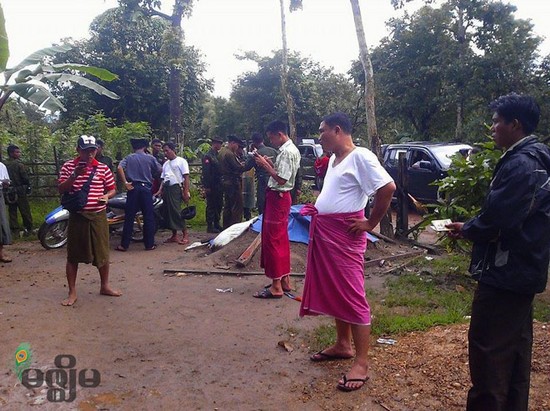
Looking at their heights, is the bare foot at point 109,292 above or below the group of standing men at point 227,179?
below

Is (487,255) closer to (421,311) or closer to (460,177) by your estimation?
(421,311)

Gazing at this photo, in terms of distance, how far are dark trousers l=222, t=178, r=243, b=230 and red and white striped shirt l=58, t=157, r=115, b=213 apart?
14.0 ft

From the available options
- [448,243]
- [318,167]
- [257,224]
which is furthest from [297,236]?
[318,167]

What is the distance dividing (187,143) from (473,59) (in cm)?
1360

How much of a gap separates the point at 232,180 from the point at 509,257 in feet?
23.9

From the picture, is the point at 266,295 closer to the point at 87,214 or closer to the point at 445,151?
the point at 87,214

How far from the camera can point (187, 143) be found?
25266mm

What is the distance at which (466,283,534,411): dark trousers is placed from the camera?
263 centimetres

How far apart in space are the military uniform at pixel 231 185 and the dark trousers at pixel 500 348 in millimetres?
6935

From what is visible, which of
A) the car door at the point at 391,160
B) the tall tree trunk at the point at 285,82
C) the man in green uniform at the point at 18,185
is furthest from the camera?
the tall tree trunk at the point at 285,82

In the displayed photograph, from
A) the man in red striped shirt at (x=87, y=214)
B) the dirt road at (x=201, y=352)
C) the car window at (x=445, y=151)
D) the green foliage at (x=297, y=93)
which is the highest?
the green foliage at (x=297, y=93)

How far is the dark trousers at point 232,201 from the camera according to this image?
9555 millimetres

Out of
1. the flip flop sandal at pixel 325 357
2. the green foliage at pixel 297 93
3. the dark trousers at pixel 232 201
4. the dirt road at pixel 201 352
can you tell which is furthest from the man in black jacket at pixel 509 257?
the green foliage at pixel 297 93

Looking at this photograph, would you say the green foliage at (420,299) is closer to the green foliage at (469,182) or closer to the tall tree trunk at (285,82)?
the green foliage at (469,182)
